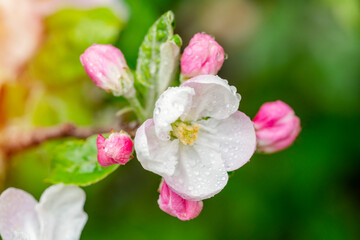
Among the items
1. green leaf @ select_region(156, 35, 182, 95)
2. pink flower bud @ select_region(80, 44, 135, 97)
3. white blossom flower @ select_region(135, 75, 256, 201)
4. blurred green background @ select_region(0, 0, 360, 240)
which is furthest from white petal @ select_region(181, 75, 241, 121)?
blurred green background @ select_region(0, 0, 360, 240)

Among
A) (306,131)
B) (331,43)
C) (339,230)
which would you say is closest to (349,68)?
(331,43)

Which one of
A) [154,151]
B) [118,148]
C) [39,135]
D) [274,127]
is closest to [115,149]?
[118,148]

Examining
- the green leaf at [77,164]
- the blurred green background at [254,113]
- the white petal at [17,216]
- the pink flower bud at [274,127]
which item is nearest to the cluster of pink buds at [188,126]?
the pink flower bud at [274,127]

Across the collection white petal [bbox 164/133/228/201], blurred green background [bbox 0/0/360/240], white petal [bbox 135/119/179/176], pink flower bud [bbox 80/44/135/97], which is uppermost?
pink flower bud [bbox 80/44/135/97]

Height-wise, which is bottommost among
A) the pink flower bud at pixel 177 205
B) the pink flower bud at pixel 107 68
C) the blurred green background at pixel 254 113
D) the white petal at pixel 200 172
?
the blurred green background at pixel 254 113

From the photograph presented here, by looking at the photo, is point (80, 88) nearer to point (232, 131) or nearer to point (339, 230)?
point (232, 131)

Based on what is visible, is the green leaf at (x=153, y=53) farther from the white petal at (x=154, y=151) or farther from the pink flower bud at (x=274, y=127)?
the pink flower bud at (x=274, y=127)

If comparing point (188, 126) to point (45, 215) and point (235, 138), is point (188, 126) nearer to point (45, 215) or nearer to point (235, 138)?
point (235, 138)

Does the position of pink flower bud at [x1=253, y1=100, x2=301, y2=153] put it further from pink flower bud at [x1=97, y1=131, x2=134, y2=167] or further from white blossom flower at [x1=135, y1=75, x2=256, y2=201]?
pink flower bud at [x1=97, y1=131, x2=134, y2=167]
